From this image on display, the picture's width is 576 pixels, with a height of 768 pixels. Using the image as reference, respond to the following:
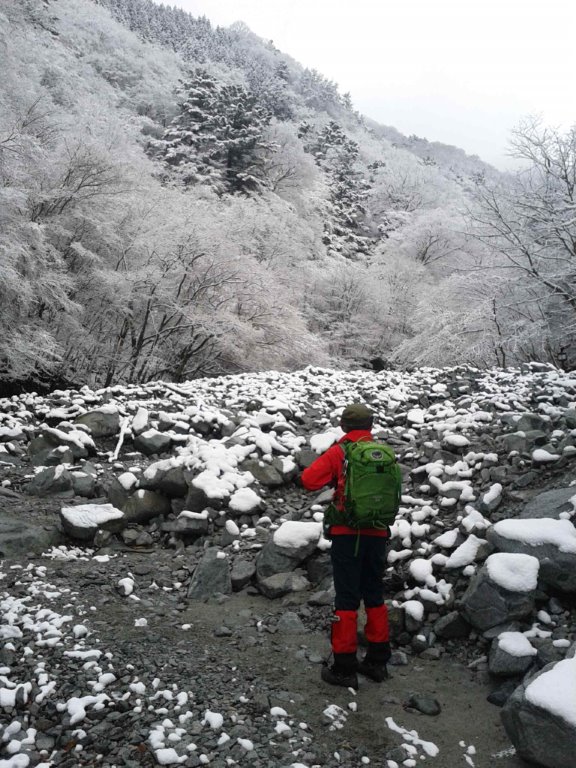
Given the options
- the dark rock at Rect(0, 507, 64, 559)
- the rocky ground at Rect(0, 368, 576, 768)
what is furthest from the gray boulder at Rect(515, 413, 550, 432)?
the dark rock at Rect(0, 507, 64, 559)

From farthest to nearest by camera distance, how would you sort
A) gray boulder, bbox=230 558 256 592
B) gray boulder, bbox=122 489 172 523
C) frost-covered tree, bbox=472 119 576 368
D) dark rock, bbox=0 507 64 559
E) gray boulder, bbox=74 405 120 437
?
frost-covered tree, bbox=472 119 576 368
gray boulder, bbox=74 405 120 437
gray boulder, bbox=122 489 172 523
dark rock, bbox=0 507 64 559
gray boulder, bbox=230 558 256 592

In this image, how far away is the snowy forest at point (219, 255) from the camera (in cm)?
1048

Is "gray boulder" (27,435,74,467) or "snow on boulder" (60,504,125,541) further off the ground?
"snow on boulder" (60,504,125,541)

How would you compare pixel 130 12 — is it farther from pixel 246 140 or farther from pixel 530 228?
pixel 530 228

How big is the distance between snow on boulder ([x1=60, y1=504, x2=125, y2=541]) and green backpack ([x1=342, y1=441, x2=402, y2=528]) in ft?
10.7

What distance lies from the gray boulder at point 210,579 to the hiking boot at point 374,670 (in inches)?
60.2

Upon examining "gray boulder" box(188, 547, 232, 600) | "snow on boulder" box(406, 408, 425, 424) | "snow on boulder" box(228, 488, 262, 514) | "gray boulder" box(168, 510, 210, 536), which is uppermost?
"snow on boulder" box(406, 408, 425, 424)

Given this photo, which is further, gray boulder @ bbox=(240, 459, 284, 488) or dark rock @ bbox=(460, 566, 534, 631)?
gray boulder @ bbox=(240, 459, 284, 488)

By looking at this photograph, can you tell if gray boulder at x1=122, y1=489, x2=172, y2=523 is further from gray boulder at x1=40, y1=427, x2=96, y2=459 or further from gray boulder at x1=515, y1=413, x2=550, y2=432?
gray boulder at x1=515, y1=413, x2=550, y2=432

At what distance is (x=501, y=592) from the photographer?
3.12 meters

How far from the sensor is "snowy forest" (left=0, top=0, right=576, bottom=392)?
34.4 feet

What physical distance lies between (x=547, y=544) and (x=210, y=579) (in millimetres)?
2855

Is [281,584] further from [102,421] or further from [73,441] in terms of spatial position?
[102,421]

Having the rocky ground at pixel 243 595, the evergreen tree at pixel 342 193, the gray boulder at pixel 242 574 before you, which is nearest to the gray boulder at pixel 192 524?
the rocky ground at pixel 243 595
